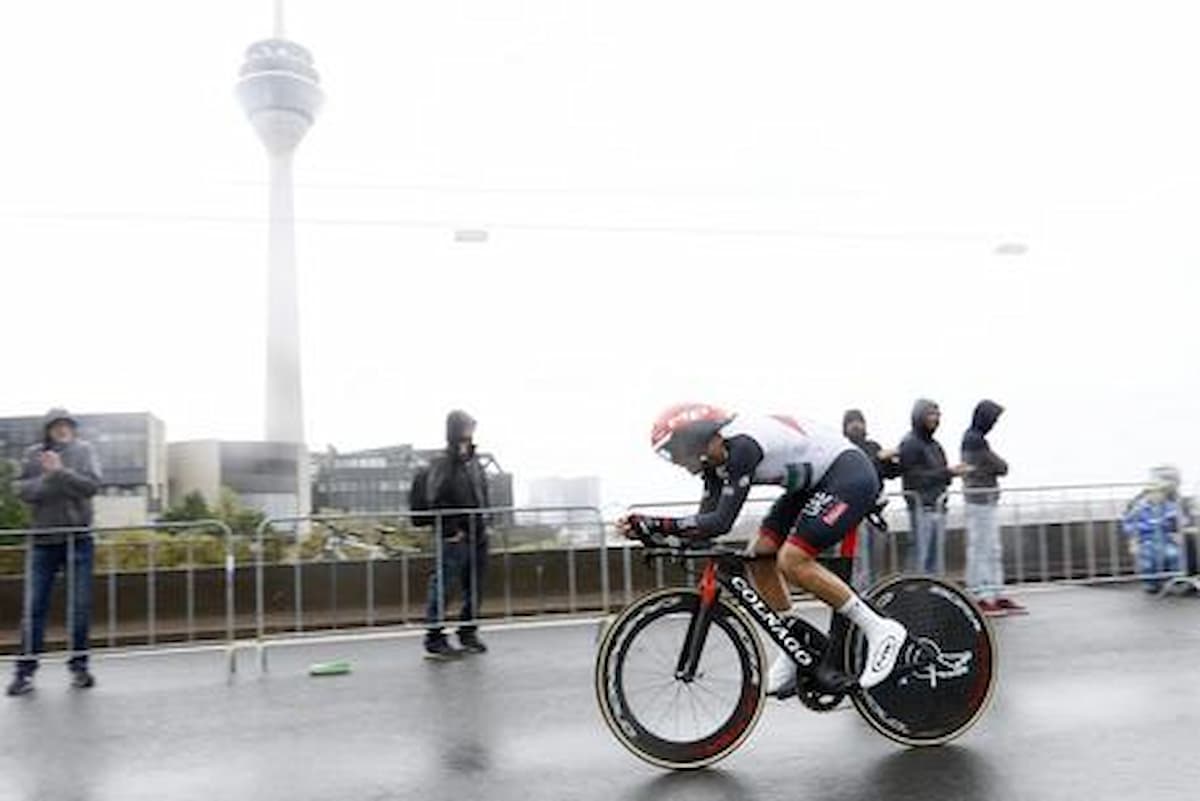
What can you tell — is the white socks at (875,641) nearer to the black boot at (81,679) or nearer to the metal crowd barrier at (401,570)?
the metal crowd barrier at (401,570)

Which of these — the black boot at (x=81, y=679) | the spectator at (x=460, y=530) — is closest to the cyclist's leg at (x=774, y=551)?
the spectator at (x=460, y=530)

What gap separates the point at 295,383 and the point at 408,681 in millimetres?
154858

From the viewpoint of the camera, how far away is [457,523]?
862 centimetres

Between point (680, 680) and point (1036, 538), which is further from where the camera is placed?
point (1036, 538)

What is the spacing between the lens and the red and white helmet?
4.82 m

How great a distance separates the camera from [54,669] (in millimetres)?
8266

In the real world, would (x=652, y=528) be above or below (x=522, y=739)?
above

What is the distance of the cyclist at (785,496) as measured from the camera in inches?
187

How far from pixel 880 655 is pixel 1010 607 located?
17.4 feet

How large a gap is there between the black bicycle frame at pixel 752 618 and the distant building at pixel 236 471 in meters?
123

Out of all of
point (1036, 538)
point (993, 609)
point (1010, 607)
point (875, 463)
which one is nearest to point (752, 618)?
point (875, 463)

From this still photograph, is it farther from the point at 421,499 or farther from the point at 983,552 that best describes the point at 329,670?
the point at 983,552

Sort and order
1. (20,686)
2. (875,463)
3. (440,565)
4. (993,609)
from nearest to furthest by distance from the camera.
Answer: (20,686) < (440,565) < (875,463) < (993,609)

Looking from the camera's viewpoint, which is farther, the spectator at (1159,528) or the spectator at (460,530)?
the spectator at (1159,528)
